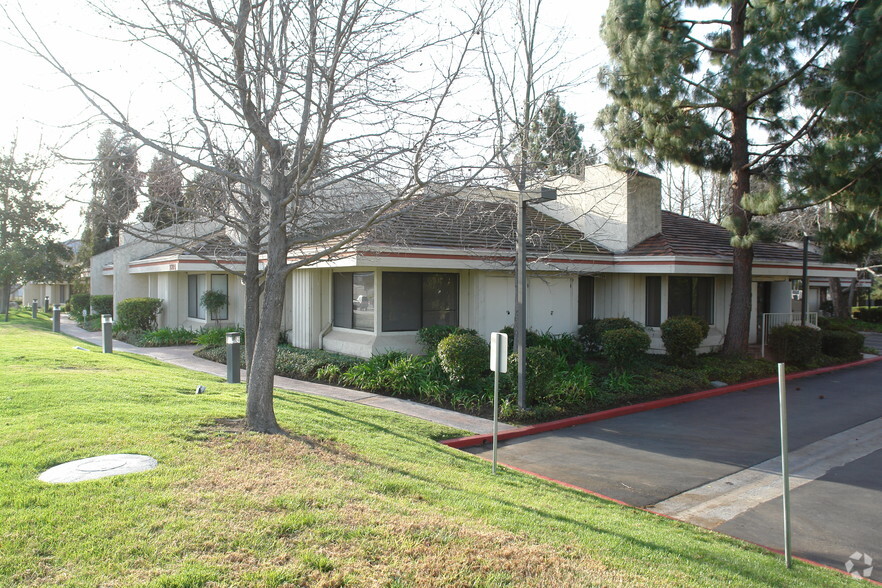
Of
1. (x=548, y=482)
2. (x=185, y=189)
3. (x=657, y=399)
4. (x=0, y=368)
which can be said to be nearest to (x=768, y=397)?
(x=657, y=399)

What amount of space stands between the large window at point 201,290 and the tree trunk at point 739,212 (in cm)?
1678

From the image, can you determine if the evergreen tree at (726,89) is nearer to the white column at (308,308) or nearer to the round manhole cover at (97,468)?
the white column at (308,308)

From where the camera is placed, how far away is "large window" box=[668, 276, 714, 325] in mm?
17891

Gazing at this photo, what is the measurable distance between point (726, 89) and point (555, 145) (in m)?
5.63

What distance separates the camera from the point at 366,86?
8492 mm

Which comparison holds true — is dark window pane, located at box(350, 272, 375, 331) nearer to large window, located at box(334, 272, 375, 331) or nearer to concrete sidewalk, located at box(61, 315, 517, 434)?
large window, located at box(334, 272, 375, 331)

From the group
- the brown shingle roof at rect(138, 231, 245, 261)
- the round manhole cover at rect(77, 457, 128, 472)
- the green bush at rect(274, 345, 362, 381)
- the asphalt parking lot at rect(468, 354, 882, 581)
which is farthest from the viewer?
the green bush at rect(274, 345, 362, 381)

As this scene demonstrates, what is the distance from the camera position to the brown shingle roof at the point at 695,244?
17328mm

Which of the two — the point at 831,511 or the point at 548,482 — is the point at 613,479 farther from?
the point at 831,511

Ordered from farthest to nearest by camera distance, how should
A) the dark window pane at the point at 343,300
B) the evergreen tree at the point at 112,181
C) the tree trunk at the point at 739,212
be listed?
1. the dark window pane at the point at 343,300
2. the tree trunk at the point at 739,212
3. the evergreen tree at the point at 112,181

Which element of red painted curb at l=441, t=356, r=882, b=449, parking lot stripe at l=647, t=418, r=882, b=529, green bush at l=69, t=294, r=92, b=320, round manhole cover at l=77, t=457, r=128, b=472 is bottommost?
parking lot stripe at l=647, t=418, r=882, b=529

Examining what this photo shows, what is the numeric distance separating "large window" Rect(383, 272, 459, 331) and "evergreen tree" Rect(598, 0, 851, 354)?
5.97 meters

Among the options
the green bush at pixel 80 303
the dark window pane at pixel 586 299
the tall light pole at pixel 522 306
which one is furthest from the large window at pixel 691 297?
the green bush at pixel 80 303

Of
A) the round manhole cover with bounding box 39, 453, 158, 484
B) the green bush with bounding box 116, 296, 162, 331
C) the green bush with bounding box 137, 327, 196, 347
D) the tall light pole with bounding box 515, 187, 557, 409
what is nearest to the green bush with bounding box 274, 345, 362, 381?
the tall light pole with bounding box 515, 187, 557, 409
